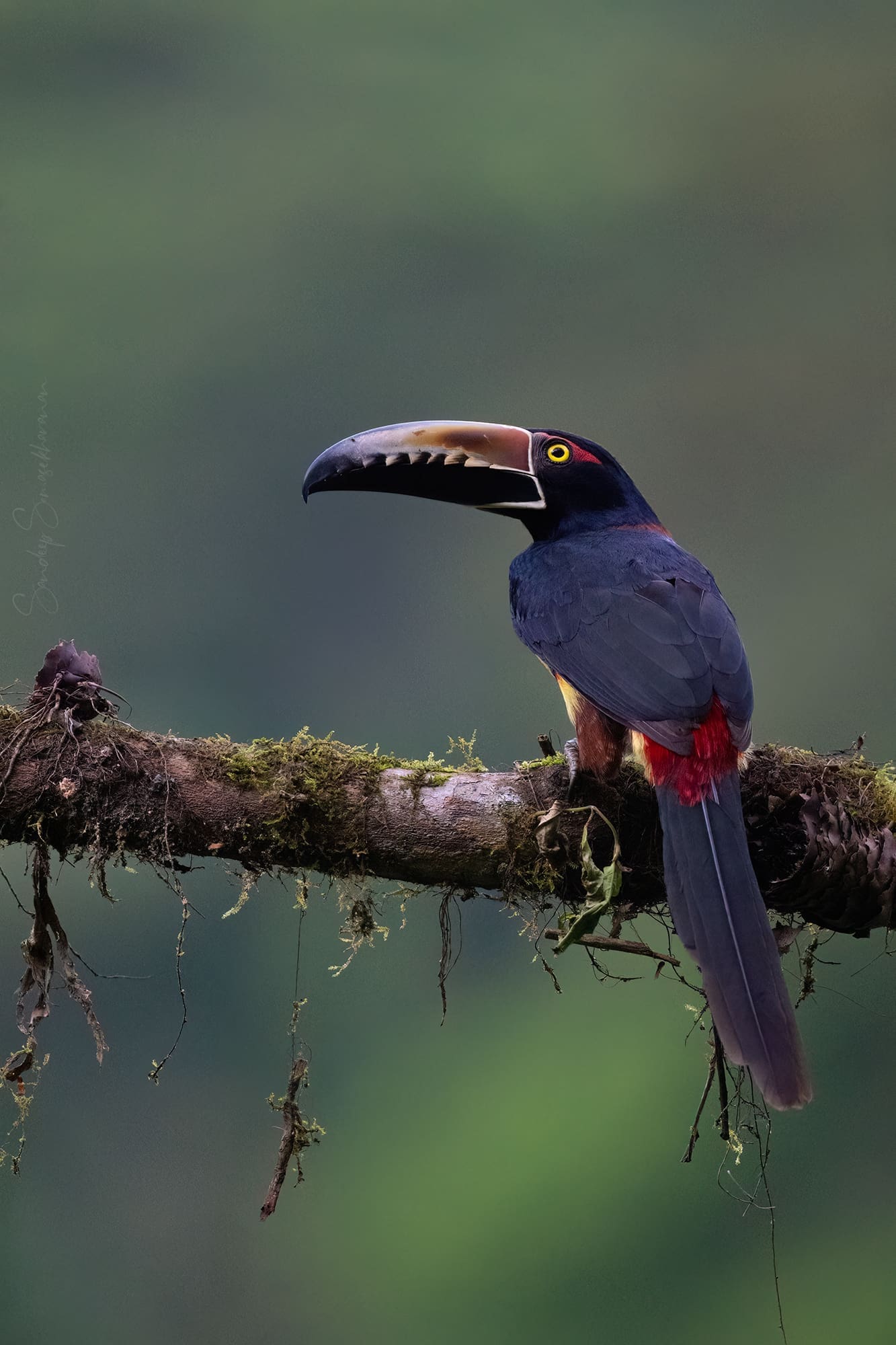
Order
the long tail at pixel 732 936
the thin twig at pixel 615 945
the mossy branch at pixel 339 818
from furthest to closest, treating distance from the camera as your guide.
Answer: the mossy branch at pixel 339 818
the thin twig at pixel 615 945
the long tail at pixel 732 936


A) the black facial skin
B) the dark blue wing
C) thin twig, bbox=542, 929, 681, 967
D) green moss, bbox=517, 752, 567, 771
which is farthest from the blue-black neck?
thin twig, bbox=542, 929, 681, 967

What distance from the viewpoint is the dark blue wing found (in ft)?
7.66

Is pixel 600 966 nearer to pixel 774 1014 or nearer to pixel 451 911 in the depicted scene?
pixel 451 911

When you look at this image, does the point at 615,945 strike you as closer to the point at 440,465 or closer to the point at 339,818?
the point at 339,818

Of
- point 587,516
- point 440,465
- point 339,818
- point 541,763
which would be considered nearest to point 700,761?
point 541,763

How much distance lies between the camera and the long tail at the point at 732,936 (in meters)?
1.97

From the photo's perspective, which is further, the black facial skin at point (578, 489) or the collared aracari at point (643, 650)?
the black facial skin at point (578, 489)

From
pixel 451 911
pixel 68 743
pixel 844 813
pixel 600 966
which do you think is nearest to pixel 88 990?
pixel 68 743

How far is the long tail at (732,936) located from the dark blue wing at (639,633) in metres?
0.13

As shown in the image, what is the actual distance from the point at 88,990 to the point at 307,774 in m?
0.54

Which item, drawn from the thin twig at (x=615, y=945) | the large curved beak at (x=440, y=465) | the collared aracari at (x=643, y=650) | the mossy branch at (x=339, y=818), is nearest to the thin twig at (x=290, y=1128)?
the mossy branch at (x=339, y=818)

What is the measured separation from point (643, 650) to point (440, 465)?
828 millimetres

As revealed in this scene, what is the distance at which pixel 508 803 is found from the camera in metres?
2.27

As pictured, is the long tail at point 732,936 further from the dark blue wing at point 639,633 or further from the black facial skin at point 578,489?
the black facial skin at point 578,489
